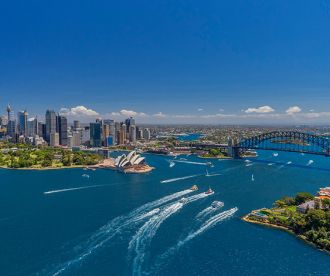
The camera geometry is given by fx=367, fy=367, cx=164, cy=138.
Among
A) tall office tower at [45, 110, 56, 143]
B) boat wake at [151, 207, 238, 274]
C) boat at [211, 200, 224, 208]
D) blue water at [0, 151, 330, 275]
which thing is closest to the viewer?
blue water at [0, 151, 330, 275]

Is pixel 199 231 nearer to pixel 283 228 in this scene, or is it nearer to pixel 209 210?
pixel 209 210

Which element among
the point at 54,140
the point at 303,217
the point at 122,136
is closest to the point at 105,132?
the point at 122,136

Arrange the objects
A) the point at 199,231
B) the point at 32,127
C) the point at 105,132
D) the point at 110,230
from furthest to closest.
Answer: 1. the point at 32,127
2. the point at 105,132
3. the point at 110,230
4. the point at 199,231

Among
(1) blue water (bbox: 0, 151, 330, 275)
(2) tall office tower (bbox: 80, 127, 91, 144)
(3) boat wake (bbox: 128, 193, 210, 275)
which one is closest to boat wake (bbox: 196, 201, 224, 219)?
(1) blue water (bbox: 0, 151, 330, 275)

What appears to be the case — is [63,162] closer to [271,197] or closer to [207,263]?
[271,197]

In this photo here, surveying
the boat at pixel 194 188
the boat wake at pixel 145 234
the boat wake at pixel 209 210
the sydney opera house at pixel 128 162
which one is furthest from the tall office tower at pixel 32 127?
the boat wake at pixel 209 210

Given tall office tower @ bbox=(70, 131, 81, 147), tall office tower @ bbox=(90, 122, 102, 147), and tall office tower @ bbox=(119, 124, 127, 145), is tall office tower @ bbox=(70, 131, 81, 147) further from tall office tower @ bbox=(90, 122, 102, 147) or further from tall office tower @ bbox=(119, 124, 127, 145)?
tall office tower @ bbox=(119, 124, 127, 145)
